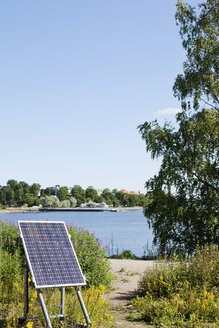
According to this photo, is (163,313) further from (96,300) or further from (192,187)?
(192,187)

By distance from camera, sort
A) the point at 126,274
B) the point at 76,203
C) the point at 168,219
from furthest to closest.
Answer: the point at 76,203 < the point at 168,219 < the point at 126,274

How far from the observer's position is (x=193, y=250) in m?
18.4

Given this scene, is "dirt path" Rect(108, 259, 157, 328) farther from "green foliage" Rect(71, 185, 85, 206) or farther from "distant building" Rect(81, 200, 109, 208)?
"green foliage" Rect(71, 185, 85, 206)

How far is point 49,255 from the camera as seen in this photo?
6.14 meters

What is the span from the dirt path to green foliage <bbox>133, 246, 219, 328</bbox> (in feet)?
0.85

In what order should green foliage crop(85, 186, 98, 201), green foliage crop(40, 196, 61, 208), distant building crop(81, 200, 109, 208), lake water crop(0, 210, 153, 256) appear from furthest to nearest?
green foliage crop(85, 186, 98, 201) → distant building crop(81, 200, 109, 208) → green foliage crop(40, 196, 61, 208) → lake water crop(0, 210, 153, 256)

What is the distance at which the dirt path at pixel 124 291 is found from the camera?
6965 millimetres

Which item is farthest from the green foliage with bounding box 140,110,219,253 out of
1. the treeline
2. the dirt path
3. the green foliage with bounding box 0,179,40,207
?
the green foliage with bounding box 0,179,40,207

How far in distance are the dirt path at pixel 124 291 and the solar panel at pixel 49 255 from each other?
1372 millimetres

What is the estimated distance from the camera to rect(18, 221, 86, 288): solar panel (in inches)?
229

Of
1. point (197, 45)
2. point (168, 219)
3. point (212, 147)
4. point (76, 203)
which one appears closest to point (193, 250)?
point (168, 219)

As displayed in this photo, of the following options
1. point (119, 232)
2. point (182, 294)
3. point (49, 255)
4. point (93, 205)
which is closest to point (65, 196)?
point (93, 205)

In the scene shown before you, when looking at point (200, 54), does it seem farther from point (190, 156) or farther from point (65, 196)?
point (65, 196)

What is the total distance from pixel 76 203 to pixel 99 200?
9.83m
